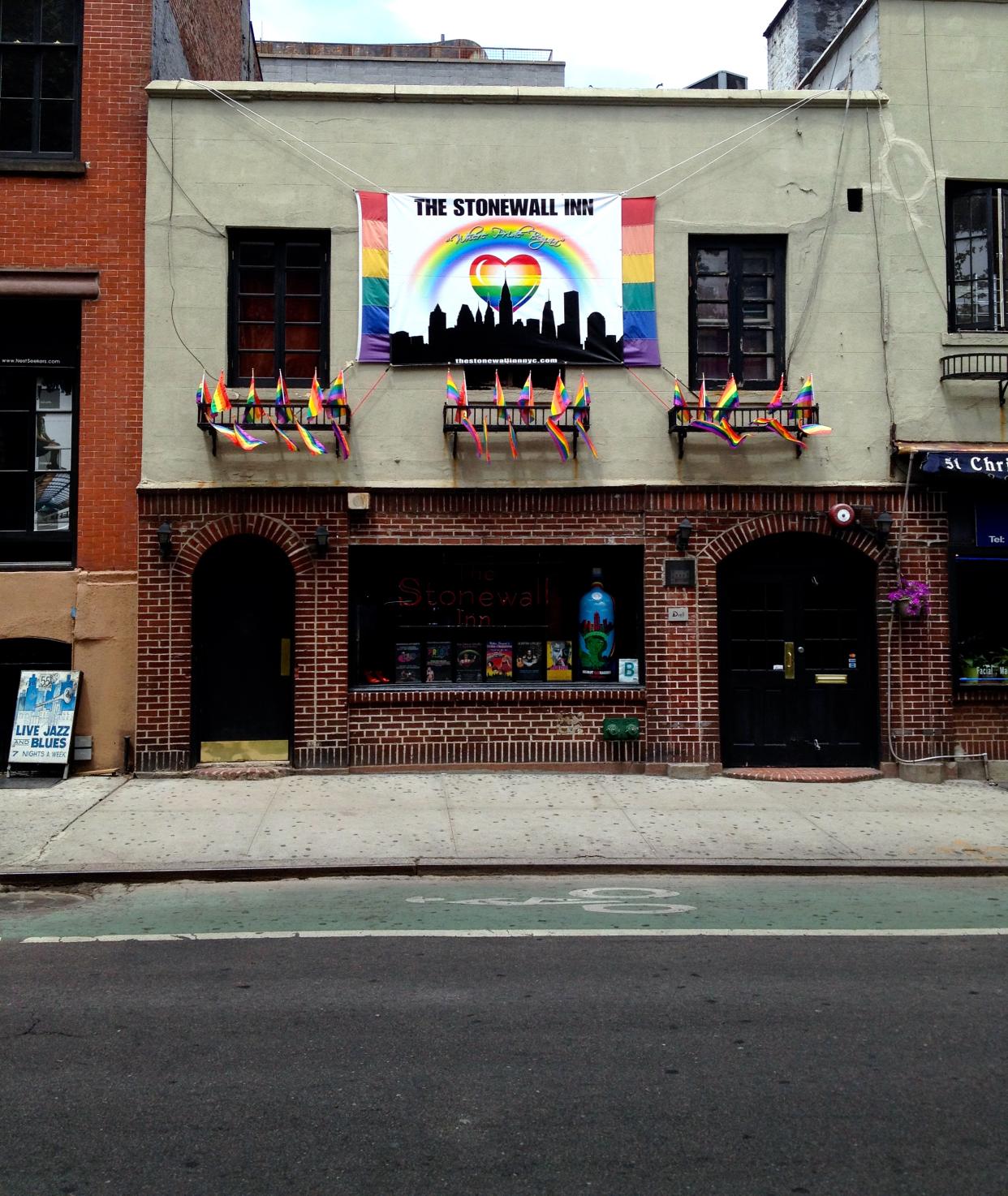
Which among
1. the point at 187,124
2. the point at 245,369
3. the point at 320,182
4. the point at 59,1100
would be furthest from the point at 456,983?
the point at 187,124

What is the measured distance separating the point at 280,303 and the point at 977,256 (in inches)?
313

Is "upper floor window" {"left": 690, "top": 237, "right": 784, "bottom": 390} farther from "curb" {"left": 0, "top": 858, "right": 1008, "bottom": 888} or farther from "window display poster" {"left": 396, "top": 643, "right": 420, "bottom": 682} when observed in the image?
"curb" {"left": 0, "top": 858, "right": 1008, "bottom": 888}

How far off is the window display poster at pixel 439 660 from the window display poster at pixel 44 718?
12.5ft

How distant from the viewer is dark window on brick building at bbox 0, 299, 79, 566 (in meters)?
12.3

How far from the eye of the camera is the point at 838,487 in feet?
40.4

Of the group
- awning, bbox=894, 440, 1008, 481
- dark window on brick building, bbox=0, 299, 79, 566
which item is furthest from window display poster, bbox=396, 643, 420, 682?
awning, bbox=894, 440, 1008, 481

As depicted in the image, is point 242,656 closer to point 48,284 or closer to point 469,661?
point 469,661

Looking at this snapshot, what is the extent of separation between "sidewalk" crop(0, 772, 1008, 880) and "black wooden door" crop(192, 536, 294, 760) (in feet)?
1.79


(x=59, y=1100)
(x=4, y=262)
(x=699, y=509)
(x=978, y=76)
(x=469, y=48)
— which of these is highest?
(x=469, y=48)

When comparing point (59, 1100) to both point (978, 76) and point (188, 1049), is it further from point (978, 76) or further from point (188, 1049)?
point (978, 76)

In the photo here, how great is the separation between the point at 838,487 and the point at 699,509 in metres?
1.57

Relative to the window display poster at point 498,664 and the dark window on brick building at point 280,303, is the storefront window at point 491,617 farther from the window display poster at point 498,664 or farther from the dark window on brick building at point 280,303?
the dark window on brick building at point 280,303

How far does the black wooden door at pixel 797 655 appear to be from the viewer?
12.5 m

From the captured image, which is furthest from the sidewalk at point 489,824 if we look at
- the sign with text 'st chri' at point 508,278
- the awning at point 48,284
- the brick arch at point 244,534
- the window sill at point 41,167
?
the window sill at point 41,167
